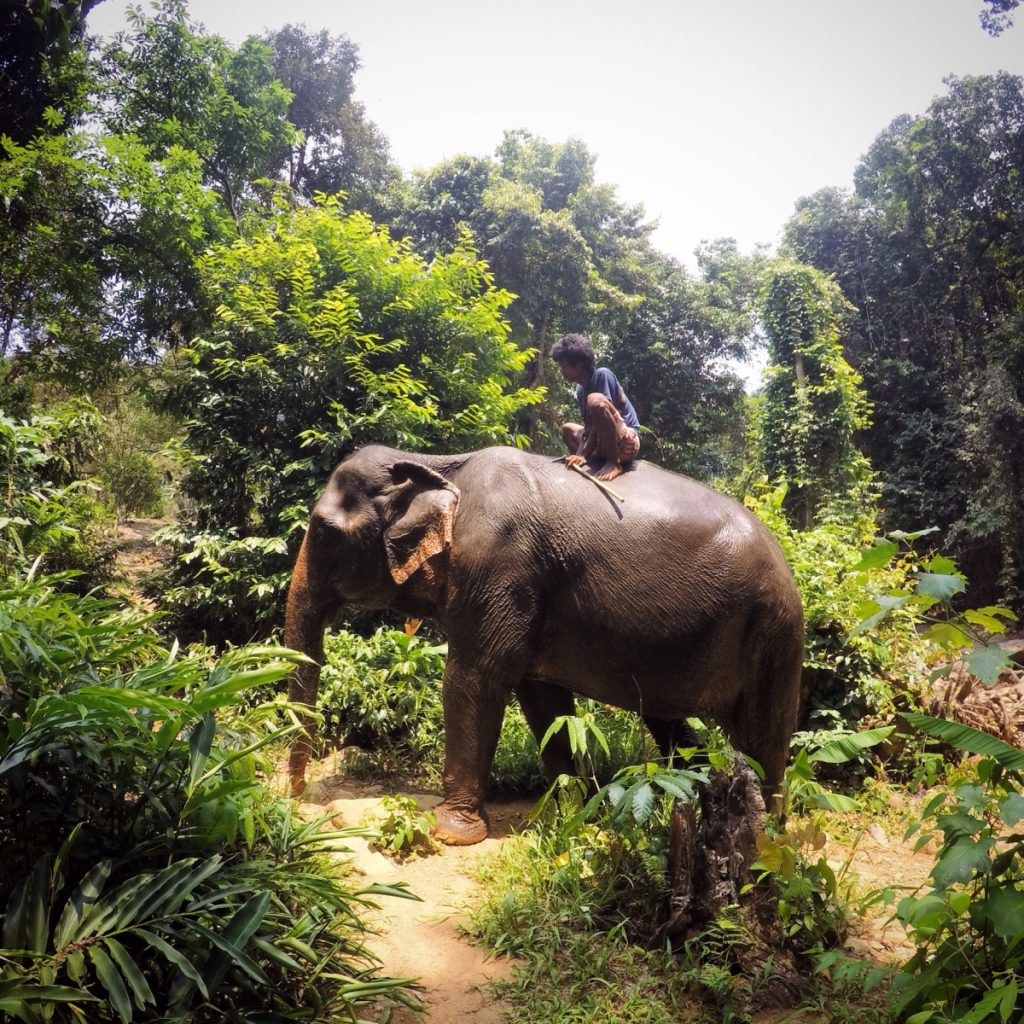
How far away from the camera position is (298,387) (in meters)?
7.61

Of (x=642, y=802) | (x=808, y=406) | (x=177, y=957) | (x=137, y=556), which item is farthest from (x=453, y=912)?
(x=808, y=406)

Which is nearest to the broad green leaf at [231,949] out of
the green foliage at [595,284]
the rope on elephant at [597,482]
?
the rope on elephant at [597,482]

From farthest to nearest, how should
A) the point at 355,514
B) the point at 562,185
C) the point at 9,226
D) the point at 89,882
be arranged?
the point at 562,185
the point at 9,226
the point at 355,514
the point at 89,882

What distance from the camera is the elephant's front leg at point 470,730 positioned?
3.95 metres

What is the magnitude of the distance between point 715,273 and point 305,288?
18.9m

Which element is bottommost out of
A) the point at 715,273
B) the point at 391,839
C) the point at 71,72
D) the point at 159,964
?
the point at 391,839

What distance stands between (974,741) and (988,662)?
0.64 ft

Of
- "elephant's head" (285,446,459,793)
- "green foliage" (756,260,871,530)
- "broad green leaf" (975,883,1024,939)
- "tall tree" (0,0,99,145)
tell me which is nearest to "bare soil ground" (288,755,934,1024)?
"broad green leaf" (975,883,1024,939)

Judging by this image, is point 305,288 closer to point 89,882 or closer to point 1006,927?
point 89,882

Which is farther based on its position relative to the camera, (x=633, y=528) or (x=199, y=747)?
(x=633, y=528)

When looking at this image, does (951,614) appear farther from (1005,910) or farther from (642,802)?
(642,802)

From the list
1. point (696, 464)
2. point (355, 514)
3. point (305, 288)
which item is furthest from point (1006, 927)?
point (696, 464)

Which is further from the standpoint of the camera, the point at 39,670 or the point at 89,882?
the point at 39,670

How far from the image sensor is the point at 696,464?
20984mm
